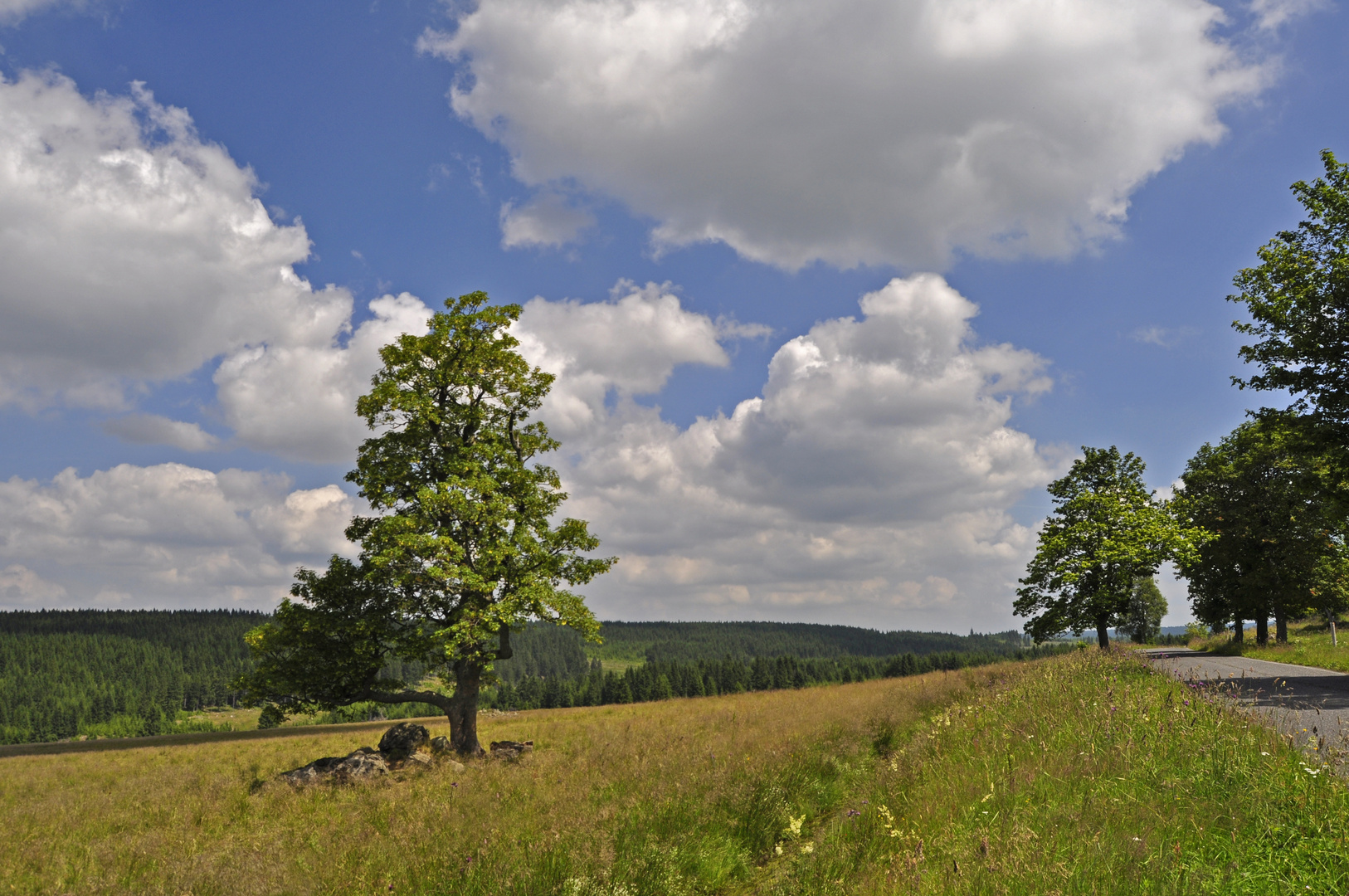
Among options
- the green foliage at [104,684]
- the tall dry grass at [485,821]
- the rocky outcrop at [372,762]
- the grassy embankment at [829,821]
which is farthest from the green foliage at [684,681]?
the grassy embankment at [829,821]

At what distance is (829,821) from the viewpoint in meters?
8.91

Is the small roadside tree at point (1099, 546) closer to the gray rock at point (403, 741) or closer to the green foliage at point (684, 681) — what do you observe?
the gray rock at point (403, 741)

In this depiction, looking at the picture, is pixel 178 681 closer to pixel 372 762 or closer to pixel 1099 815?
pixel 372 762

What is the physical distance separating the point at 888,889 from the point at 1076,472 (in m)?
33.1

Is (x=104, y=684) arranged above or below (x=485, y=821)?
below

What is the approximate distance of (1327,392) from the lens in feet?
57.7

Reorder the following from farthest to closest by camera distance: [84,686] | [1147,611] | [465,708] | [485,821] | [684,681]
→ 1. [84,686]
2. [684,681]
3. [1147,611]
4. [465,708]
5. [485,821]

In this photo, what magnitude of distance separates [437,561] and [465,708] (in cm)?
497

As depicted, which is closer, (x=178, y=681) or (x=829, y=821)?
(x=829, y=821)

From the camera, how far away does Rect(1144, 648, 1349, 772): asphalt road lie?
7.35 m

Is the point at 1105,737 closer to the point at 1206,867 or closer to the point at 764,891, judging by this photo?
the point at 1206,867

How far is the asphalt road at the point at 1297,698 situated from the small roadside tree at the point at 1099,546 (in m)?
5.68

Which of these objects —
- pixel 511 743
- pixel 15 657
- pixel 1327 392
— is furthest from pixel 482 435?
pixel 15 657

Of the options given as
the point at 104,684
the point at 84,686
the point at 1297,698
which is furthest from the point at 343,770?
the point at 104,684
